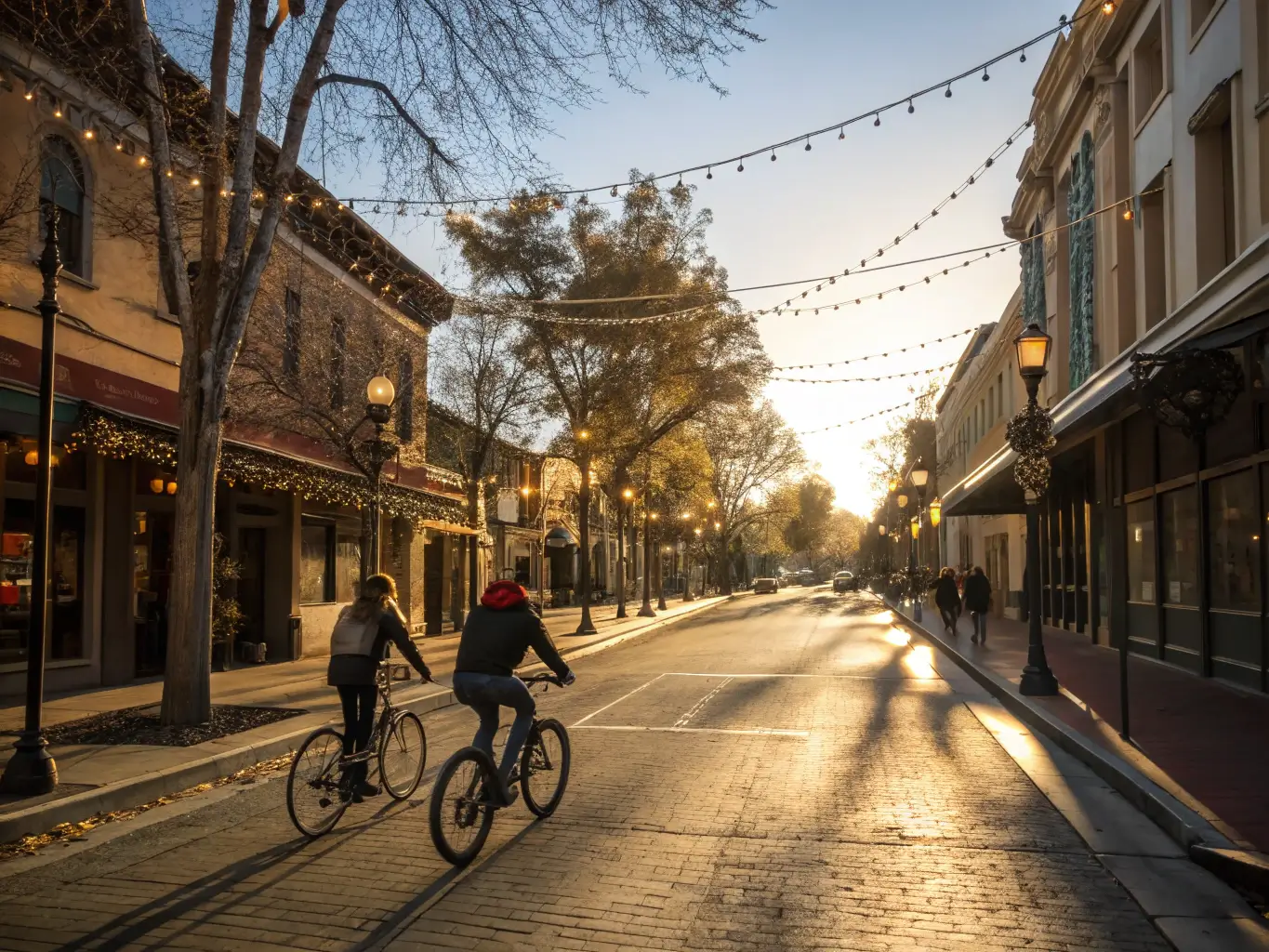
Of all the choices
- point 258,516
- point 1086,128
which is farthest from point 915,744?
point 1086,128

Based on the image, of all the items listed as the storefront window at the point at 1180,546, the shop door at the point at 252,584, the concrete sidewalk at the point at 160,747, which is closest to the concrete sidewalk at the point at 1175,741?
the storefront window at the point at 1180,546

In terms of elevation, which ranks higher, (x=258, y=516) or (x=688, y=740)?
(x=258, y=516)

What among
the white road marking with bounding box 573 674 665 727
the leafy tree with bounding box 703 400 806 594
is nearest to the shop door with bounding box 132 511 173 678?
the white road marking with bounding box 573 674 665 727

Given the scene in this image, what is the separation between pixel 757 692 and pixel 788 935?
1004 cm

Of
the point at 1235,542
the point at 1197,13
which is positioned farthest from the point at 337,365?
the point at 1197,13

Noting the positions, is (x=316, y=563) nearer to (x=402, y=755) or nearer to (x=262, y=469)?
(x=262, y=469)

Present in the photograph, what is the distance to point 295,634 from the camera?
20312mm

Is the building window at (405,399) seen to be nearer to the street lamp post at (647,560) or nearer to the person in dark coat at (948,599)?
the person in dark coat at (948,599)

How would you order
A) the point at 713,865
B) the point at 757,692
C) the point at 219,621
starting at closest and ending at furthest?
the point at 713,865 → the point at 757,692 → the point at 219,621

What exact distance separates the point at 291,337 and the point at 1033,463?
12342mm

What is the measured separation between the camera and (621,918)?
213 inches

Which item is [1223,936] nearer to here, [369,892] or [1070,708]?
[369,892]

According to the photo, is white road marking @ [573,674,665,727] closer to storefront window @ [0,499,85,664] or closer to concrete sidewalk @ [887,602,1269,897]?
concrete sidewalk @ [887,602,1269,897]

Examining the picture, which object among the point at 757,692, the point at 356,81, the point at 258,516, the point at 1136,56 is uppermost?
the point at 1136,56
